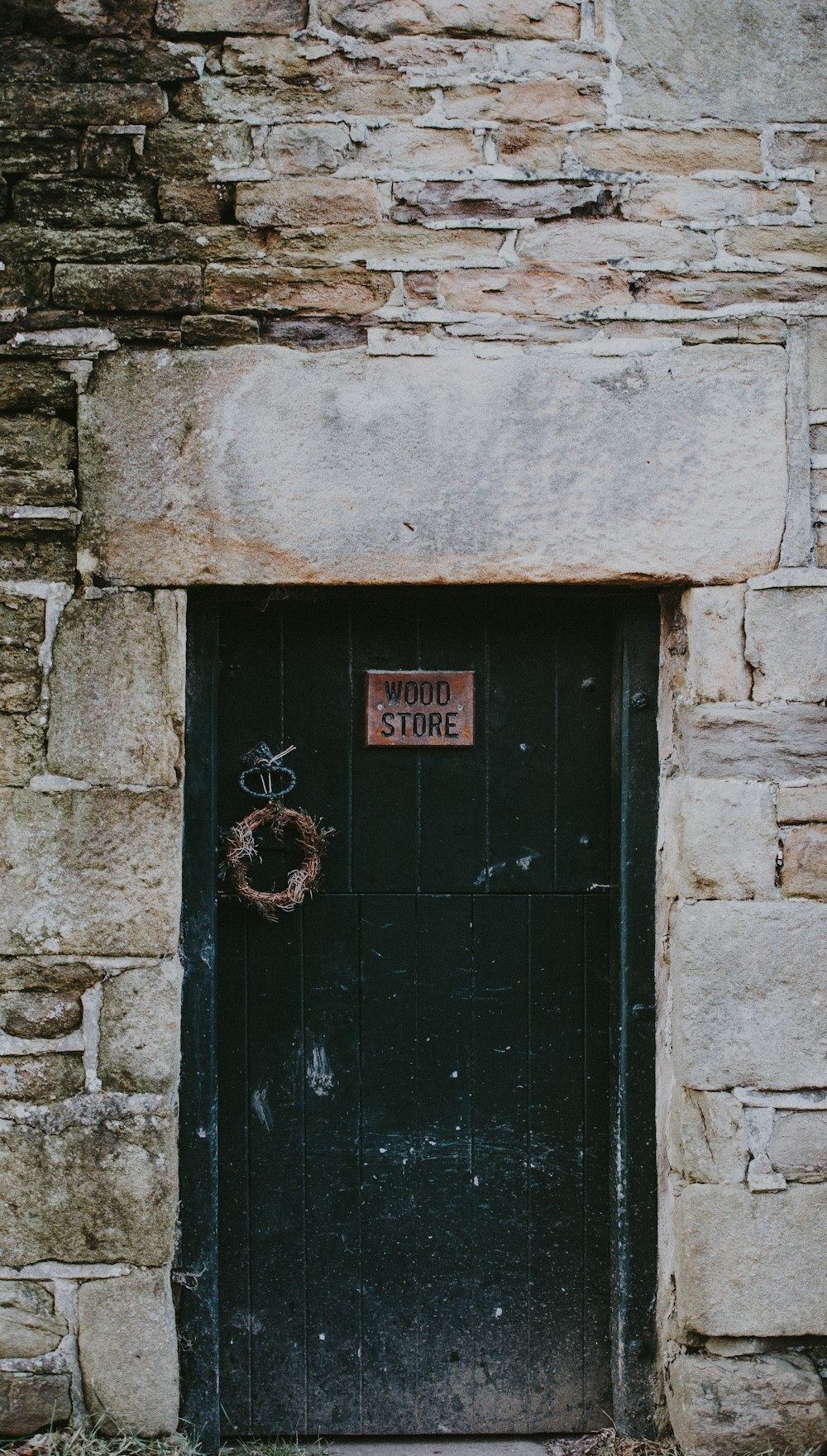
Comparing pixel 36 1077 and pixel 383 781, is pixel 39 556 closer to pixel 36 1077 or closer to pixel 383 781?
pixel 383 781

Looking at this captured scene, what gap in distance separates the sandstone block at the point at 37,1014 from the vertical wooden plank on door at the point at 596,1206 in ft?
4.08

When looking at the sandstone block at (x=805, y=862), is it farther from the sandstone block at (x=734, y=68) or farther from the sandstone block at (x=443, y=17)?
the sandstone block at (x=443, y=17)

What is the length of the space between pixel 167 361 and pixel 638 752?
4.75ft

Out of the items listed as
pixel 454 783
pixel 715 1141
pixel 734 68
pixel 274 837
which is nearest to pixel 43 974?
pixel 274 837

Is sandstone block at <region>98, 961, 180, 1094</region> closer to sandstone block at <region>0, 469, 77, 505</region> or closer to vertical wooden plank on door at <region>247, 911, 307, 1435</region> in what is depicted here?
vertical wooden plank on door at <region>247, 911, 307, 1435</region>

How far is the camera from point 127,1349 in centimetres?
232

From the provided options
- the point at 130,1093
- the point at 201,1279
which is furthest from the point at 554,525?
the point at 201,1279

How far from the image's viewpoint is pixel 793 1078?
2.34 meters

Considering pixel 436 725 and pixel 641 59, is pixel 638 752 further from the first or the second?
pixel 641 59

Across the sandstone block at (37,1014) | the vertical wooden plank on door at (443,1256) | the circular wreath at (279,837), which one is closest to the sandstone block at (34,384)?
the circular wreath at (279,837)

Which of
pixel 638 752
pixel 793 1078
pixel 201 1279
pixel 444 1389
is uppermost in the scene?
pixel 638 752

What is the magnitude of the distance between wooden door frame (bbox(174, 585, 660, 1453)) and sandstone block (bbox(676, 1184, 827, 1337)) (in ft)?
0.65

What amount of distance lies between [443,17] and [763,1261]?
2934mm

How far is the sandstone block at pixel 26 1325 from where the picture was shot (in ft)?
7.63
